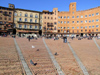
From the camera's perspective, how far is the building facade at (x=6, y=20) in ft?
158

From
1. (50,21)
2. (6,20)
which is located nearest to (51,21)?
(50,21)

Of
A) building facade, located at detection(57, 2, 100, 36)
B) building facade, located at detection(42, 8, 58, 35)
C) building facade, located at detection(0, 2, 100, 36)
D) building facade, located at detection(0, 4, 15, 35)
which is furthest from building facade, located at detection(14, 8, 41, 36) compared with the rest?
building facade, located at detection(57, 2, 100, 36)

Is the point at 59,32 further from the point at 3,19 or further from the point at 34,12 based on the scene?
the point at 3,19

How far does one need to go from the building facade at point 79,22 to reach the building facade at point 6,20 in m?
27.1

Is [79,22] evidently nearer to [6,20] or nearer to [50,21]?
[50,21]

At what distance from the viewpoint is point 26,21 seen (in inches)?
2089

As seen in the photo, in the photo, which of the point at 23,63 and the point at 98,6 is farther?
the point at 98,6

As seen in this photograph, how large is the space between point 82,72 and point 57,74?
240 cm

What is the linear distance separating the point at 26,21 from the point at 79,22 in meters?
31.0

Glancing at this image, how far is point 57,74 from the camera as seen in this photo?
26.6 ft

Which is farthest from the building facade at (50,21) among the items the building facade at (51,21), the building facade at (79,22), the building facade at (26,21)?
the building facade at (26,21)

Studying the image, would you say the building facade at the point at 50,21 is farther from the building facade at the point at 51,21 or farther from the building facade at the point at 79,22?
the building facade at the point at 79,22

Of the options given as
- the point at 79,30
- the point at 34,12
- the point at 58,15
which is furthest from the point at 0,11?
the point at 79,30

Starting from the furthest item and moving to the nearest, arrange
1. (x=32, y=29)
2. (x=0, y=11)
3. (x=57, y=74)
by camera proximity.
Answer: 1. (x=32, y=29)
2. (x=0, y=11)
3. (x=57, y=74)
